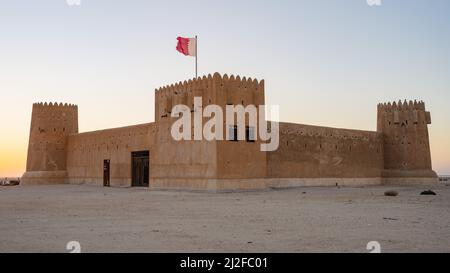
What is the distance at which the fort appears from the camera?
24.4 metres

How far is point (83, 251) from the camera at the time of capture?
6715 millimetres

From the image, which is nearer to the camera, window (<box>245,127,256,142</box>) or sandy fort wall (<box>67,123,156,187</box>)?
window (<box>245,127,256,142</box>)

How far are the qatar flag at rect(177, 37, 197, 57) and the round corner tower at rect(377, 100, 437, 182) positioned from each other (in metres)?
17.6

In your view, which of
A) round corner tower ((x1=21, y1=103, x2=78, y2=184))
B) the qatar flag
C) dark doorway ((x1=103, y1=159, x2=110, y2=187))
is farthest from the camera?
round corner tower ((x1=21, y1=103, x2=78, y2=184))

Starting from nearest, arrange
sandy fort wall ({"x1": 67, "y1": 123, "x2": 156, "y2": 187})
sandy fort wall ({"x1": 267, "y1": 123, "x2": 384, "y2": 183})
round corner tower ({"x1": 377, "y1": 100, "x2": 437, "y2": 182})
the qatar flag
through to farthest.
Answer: the qatar flag < sandy fort wall ({"x1": 267, "y1": 123, "x2": 384, "y2": 183}) < sandy fort wall ({"x1": 67, "y1": 123, "x2": 156, "y2": 187}) < round corner tower ({"x1": 377, "y1": 100, "x2": 437, "y2": 182})

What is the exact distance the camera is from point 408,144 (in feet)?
117

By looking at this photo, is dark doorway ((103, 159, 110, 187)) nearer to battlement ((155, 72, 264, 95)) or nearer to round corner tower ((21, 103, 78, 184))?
round corner tower ((21, 103, 78, 184))

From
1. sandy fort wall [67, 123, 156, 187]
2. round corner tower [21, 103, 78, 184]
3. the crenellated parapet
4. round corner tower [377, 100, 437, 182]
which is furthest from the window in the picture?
round corner tower [21, 103, 78, 184]

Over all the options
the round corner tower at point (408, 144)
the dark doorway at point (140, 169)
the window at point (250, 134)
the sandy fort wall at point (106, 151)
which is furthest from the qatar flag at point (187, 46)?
the round corner tower at point (408, 144)

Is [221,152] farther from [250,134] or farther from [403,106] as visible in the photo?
[403,106]

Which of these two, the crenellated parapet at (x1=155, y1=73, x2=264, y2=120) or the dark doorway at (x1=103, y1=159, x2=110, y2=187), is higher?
the crenellated parapet at (x1=155, y1=73, x2=264, y2=120)
